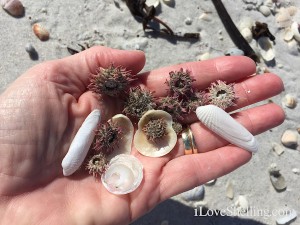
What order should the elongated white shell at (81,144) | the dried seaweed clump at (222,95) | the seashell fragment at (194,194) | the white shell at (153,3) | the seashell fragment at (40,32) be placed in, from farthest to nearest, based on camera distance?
the white shell at (153,3) → the seashell fragment at (40,32) → the seashell fragment at (194,194) → the dried seaweed clump at (222,95) → the elongated white shell at (81,144)

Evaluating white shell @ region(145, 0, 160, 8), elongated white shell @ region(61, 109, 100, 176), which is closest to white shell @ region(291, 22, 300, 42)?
white shell @ region(145, 0, 160, 8)

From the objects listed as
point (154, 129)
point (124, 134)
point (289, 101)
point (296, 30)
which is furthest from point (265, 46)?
point (124, 134)

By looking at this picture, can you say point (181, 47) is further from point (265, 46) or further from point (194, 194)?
point (194, 194)

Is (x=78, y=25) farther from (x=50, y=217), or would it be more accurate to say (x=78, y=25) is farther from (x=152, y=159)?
(x=50, y=217)

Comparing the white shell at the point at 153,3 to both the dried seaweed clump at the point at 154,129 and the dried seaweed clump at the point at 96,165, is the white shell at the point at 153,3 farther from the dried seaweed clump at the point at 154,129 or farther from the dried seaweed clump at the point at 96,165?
the dried seaweed clump at the point at 96,165

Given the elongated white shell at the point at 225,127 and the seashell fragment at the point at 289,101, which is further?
the seashell fragment at the point at 289,101

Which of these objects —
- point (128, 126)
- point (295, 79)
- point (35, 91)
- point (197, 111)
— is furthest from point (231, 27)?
point (35, 91)

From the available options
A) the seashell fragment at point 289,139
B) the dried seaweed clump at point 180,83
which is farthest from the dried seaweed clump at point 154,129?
the seashell fragment at point 289,139
